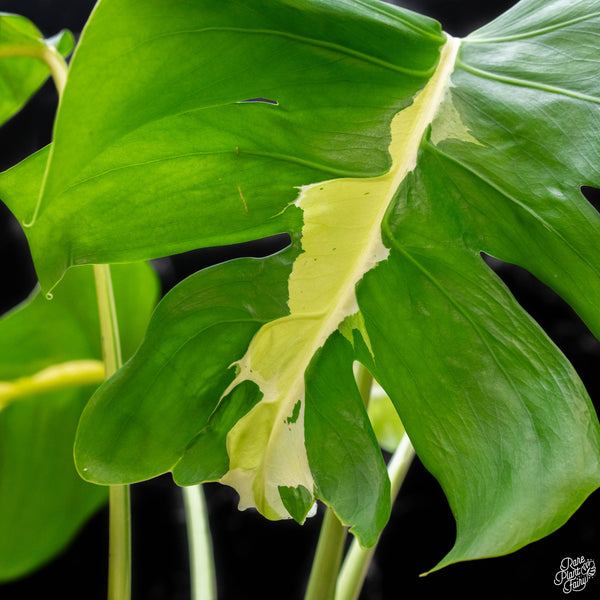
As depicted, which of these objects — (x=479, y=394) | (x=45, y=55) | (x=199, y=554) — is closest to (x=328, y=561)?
(x=199, y=554)

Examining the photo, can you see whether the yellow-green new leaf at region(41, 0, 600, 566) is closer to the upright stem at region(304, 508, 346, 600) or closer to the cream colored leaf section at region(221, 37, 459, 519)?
the cream colored leaf section at region(221, 37, 459, 519)

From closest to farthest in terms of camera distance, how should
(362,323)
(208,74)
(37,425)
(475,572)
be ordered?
(208,74), (362,323), (37,425), (475,572)

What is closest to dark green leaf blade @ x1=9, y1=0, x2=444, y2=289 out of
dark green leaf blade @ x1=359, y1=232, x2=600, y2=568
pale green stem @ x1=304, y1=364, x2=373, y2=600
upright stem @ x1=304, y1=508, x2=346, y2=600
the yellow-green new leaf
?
the yellow-green new leaf

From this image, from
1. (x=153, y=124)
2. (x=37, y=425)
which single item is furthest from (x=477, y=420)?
(x=37, y=425)

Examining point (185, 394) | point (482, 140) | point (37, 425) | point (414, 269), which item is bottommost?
point (37, 425)

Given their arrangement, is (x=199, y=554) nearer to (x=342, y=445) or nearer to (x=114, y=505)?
(x=114, y=505)

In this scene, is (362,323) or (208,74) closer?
(208,74)

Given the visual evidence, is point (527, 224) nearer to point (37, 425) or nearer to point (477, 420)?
point (477, 420)
